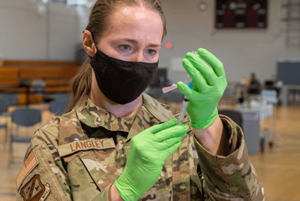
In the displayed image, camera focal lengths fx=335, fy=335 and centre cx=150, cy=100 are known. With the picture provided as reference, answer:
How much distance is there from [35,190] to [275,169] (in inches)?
185

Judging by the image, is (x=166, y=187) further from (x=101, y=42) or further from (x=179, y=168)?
(x=101, y=42)

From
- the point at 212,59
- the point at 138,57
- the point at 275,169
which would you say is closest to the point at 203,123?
the point at 212,59

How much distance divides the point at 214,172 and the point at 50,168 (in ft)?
1.74

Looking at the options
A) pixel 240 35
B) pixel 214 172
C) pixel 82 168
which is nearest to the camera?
pixel 214 172

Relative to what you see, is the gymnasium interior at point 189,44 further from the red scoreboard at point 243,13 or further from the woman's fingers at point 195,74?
the woman's fingers at point 195,74

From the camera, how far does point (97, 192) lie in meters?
1.11

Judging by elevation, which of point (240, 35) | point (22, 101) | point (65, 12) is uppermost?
point (65, 12)

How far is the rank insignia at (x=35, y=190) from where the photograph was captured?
42.2 inches

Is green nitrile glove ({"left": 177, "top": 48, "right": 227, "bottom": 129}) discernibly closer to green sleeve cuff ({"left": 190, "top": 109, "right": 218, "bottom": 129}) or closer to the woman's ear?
green sleeve cuff ({"left": 190, "top": 109, "right": 218, "bottom": 129})

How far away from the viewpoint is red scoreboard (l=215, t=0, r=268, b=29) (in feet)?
44.9

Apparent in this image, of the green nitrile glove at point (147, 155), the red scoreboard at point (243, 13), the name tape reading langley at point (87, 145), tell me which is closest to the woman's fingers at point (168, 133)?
the green nitrile glove at point (147, 155)

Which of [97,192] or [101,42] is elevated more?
[101,42]

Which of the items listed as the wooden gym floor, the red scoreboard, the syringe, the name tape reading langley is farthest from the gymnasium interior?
the syringe

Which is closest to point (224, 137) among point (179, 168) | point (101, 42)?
point (179, 168)
